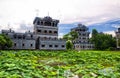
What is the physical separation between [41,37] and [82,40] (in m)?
30.6

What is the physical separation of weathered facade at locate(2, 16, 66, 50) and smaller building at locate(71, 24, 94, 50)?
72.4 ft

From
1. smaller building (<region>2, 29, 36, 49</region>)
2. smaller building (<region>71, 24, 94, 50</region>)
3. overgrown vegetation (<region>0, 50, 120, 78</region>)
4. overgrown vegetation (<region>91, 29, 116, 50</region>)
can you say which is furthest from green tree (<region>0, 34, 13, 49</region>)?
overgrown vegetation (<region>91, 29, 116, 50</region>)

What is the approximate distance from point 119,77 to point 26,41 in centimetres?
4756

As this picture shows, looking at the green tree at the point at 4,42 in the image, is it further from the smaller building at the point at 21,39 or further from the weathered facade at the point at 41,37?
the weathered facade at the point at 41,37

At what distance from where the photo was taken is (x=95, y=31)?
289 ft

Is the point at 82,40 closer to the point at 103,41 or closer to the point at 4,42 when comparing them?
the point at 103,41

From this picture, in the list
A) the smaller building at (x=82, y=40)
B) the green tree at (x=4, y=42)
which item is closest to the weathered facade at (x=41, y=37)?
the green tree at (x=4, y=42)

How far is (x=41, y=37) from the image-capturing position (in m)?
57.4

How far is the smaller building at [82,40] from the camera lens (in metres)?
81.2

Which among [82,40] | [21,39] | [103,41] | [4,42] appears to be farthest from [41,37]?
[82,40]

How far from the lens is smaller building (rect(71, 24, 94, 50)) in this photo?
81188mm

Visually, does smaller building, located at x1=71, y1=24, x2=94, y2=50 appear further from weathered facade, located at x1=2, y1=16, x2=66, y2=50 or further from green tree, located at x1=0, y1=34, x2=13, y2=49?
green tree, located at x1=0, y1=34, x2=13, y2=49

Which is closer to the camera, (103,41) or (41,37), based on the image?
(41,37)

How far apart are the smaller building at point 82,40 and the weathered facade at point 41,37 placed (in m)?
22.1
